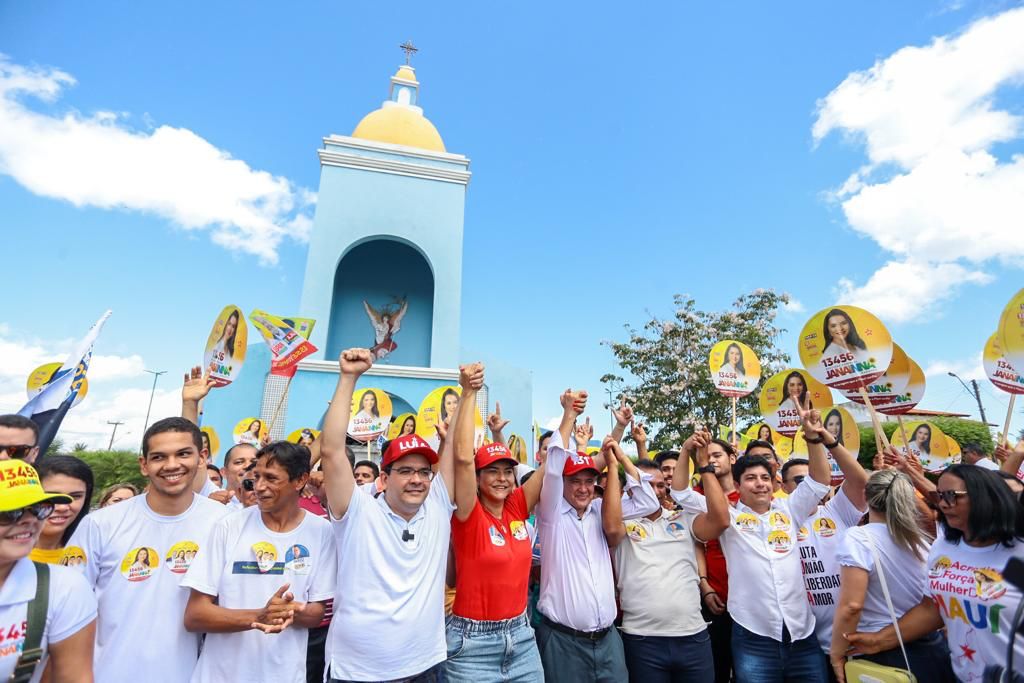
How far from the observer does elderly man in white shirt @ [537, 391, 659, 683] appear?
3.06m

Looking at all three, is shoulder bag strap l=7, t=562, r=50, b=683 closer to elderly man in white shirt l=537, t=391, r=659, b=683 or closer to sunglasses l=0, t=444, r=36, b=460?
sunglasses l=0, t=444, r=36, b=460

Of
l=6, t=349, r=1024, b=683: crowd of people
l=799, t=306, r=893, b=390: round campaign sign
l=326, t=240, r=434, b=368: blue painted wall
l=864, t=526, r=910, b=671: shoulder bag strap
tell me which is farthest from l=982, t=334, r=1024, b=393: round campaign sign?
l=326, t=240, r=434, b=368: blue painted wall

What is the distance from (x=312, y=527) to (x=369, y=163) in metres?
15.0

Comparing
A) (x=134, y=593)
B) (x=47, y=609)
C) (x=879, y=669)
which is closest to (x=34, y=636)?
(x=47, y=609)

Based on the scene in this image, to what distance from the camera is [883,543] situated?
2.71 metres

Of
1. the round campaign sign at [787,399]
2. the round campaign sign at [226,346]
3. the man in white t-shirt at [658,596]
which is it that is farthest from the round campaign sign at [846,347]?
the round campaign sign at [226,346]

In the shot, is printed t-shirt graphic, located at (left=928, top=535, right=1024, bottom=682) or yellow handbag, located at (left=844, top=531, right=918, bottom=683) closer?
printed t-shirt graphic, located at (left=928, top=535, right=1024, bottom=682)

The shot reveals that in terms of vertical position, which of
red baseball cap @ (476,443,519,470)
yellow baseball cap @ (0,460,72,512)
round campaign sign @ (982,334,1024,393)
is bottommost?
yellow baseball cap @ (0,460,72,512)

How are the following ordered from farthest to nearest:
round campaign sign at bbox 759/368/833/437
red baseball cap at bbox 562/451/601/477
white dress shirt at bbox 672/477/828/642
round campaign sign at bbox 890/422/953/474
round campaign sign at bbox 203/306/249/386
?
round campaign sign at bbox 890/422/953/474 < round campaign sign at bbox 759/368/833/437 < round campaign sign at bbox 203/306/249/386 < red baseball cap at bbox 562/451/601/477 < white dress shirt at bbox 672/477/828/642

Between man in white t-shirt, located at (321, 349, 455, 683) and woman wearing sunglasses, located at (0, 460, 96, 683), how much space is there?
933 millimetres

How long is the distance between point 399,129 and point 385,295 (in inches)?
211

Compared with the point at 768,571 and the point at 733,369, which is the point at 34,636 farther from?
the point at 733,369

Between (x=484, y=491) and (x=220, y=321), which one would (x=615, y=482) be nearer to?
(x=484, y=491)

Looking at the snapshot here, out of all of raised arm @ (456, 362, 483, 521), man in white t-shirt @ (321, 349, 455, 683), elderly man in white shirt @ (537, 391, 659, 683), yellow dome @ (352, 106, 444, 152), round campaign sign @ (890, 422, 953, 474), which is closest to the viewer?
man in white t-shirt @ (321, 349, 455, 683)
